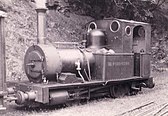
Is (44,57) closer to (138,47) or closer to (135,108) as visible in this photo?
(135,108)

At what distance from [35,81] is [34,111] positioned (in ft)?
3.09

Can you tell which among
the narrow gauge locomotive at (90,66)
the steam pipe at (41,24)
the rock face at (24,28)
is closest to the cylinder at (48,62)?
the narrow gauge locomotive at (90,66)

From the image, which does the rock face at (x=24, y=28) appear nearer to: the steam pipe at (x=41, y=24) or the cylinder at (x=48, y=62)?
the cylinder at (x=48, y=62)

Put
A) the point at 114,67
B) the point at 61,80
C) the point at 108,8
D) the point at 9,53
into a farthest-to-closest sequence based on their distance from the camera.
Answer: the point at 108,8 < the point at 9,53 < the point at 114,67 < the point at 61,80

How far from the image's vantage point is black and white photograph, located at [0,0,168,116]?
7.99 m

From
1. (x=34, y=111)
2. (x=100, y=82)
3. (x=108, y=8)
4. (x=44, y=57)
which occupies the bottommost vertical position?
(x=34, y=111)

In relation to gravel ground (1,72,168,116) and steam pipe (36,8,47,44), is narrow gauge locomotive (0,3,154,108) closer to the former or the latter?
steam pipe (36,8,47,44)

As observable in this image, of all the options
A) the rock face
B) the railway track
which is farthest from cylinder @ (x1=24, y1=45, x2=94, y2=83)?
the rock face

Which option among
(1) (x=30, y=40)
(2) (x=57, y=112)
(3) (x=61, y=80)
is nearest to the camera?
(2) (x=57, y=112)

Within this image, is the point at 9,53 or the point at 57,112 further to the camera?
the point at 9,53

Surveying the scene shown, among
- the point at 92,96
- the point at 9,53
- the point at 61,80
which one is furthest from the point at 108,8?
the point at 61,80

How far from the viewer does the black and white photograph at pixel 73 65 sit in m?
7.99

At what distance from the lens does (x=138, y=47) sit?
12211 mm

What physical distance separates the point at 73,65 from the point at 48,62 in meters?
1.17
